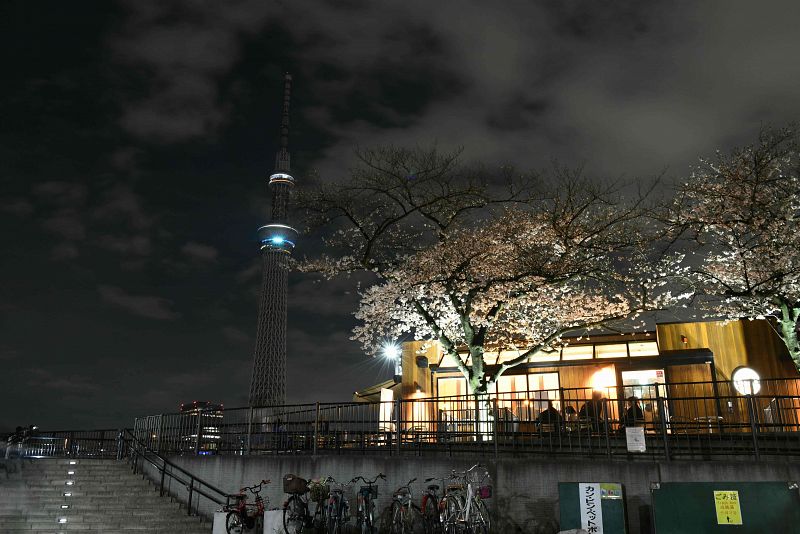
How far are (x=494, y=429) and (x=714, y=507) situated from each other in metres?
4.88

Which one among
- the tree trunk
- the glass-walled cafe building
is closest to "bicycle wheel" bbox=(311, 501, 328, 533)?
the glass-walled cafe building

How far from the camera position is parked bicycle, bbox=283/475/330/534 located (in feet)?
47.9

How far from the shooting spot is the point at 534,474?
13.4m

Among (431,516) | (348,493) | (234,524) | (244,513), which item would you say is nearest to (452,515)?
(431,516)

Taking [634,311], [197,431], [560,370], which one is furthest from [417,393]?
[197,431]

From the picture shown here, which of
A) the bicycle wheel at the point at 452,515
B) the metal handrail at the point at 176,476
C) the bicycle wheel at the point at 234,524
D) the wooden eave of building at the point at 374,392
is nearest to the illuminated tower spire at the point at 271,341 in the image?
the wooden eave of building at the point at 374,392

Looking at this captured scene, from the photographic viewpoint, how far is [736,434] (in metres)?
13.2

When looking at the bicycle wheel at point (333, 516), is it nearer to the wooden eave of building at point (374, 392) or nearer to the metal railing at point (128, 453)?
the metal railing at point (128, 453)

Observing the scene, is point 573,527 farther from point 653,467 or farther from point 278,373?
point 278,373

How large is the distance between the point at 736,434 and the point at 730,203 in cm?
1340

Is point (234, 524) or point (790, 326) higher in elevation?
point (790, 326)

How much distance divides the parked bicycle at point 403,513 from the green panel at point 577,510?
315cm

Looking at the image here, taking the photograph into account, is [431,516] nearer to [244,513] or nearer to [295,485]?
[295,485]

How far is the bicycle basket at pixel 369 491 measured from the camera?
14337mm
